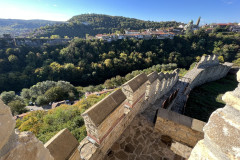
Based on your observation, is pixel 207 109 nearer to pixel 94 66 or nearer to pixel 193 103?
pixel 193 103

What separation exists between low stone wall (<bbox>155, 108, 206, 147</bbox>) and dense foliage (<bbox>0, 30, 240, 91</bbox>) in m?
34.4

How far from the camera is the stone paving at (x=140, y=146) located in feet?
11.9

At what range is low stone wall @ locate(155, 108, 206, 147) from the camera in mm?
3869

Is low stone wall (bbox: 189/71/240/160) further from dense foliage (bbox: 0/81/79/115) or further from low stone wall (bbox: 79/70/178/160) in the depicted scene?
dense foliage (bbox: 0/81/79/115)

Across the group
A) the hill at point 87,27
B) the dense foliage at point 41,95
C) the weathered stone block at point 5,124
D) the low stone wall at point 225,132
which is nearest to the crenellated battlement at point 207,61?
the low stone wall at point 225,132

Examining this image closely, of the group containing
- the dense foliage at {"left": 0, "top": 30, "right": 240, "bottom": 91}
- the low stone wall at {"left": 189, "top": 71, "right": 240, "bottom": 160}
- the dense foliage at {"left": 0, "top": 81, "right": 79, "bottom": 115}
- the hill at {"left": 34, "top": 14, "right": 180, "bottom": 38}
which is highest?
the hill at {"left": 34, "top": 14, "right": 180, "bottom": 38}

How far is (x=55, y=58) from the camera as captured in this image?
42.5 metres

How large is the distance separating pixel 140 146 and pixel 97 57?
4196 cm

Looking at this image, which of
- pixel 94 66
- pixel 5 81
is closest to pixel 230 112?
pixel 94 66

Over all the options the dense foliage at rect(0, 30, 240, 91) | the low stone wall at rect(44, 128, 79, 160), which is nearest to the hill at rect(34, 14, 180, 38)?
the dense foliage at rect(0, 30, 240, 91)

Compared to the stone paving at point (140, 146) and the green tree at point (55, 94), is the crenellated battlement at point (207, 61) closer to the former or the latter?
the stone paving at point (140, 146)

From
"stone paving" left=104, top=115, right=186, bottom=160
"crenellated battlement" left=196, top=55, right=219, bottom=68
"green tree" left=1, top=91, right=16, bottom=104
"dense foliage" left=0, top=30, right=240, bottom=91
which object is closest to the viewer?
"stone paving" left=104, top=115, right=186, bottom=160

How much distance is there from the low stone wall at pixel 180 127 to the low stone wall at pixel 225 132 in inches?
114

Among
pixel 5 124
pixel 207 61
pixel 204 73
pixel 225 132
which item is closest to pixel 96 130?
pixel 5 124
